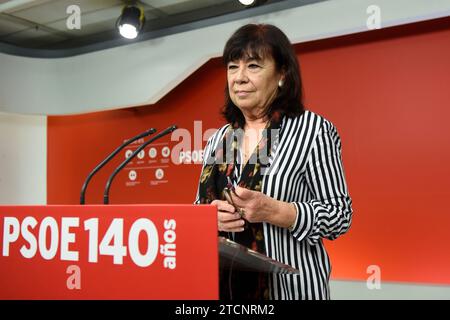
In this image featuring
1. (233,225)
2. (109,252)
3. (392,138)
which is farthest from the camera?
(392,138)

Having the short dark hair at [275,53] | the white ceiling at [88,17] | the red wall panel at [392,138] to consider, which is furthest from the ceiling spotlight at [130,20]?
the short dark hair at [275,53]

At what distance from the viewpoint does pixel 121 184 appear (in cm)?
414

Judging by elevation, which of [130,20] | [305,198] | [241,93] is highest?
[130,20]

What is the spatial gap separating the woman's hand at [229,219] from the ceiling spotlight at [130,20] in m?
2.93

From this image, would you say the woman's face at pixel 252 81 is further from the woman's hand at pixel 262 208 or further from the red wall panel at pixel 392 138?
the red wall panel at pixel 392 138

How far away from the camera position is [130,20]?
354cm

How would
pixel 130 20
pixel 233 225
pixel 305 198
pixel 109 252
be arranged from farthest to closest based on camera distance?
pixel 130 20
pixel 305 198
pixel 233 225
pixel 109 252

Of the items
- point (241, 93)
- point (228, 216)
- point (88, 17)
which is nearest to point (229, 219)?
point (228, 216)

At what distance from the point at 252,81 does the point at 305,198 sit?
0.30m

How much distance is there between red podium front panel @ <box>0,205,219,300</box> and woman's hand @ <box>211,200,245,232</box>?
26 centimetres

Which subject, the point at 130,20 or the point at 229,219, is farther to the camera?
the point at 130,20

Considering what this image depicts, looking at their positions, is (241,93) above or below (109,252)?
above

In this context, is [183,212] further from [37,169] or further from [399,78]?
[37,169]

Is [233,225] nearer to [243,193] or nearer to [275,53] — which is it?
[243,193]
